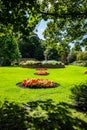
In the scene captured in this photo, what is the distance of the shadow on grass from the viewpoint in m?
8.17

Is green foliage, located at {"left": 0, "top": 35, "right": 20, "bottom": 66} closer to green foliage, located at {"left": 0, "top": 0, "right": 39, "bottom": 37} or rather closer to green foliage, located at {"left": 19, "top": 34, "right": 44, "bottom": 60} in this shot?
green foliage, located at {"left": 19, "top": 34, "right": 44, "bottom": 60}

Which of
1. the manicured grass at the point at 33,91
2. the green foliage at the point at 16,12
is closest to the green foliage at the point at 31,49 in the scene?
the manicured grass at the point at 33,91

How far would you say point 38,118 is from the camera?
29.8 ft

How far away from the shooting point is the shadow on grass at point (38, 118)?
26.8ft

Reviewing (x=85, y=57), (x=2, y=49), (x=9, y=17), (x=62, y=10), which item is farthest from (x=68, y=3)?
(x=85, y=57)

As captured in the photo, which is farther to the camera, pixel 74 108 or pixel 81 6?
pixel 81 6

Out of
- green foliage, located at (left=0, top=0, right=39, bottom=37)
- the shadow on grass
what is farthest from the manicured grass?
green foliage, located at (left=0, top=0, right=39, bottom=37)

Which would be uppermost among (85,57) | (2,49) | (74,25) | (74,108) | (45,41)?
(74,25)

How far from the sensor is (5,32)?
43.0 feet

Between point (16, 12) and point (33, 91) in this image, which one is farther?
point (33, 91)

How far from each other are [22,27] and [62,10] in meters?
4.33

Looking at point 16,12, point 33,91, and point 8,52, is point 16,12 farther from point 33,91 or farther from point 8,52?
point 8,52

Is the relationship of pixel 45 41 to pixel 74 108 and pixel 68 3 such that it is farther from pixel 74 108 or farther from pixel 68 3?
pixel 74 108

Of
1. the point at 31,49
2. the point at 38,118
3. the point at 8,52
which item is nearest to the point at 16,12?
the point at 38,118
